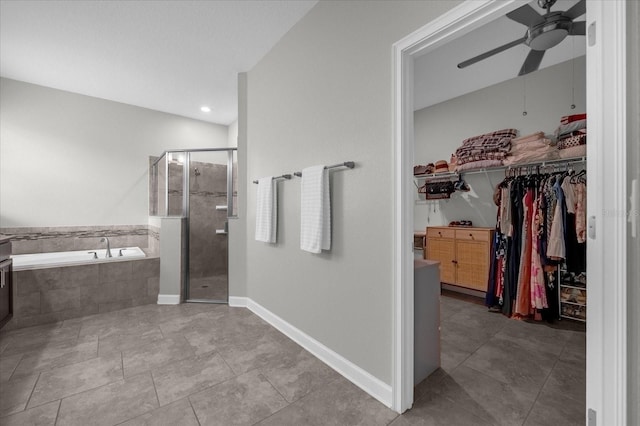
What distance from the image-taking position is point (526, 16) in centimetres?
179

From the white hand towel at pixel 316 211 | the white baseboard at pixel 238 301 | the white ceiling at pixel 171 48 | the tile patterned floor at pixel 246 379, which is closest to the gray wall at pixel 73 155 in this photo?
the white ceiling at pixel 171 48

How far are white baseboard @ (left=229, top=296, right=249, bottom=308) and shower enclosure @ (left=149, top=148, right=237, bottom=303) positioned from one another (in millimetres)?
164

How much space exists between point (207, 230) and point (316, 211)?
6.87 feet

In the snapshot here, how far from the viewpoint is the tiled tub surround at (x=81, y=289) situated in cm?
251

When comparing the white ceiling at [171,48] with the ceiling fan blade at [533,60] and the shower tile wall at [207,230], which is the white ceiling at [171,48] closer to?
the ceiling fan blade at [533,60]

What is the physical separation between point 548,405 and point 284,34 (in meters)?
3.13

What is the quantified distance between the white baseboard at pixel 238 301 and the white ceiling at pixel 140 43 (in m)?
2.48

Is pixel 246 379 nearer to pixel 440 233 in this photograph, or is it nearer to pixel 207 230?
pixel 207 230

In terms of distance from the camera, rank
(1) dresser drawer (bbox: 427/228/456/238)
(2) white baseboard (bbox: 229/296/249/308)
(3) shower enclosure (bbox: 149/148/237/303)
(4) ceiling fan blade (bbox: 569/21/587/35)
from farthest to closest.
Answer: (1) dresser drawer (bbox: 427/228/456/238) < (3) shower enclosure (bbox: 149/148/237/303) < (2) white baseboard (bbox: 229/296/249/308) < (4) ceiling fan blade (bbox: 569/21/587/35)

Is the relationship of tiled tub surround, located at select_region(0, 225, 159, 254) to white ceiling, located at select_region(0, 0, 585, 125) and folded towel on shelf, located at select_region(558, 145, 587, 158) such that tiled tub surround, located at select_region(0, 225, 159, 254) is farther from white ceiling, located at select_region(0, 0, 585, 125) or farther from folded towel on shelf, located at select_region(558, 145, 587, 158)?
folded towel on shelf, located at select_region(558, 145, 587, 158)

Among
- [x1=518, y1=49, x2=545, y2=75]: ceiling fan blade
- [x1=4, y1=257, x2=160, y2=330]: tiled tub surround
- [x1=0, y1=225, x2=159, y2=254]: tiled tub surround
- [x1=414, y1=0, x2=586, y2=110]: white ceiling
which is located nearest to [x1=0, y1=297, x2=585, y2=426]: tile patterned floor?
[x1=4, y1=257, x2=160, y2=330]: tiled tub surround

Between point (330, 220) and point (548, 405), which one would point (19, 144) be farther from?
point (548, 405)

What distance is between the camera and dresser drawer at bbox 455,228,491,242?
3139 millimetres

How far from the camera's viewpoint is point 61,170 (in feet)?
11.9
